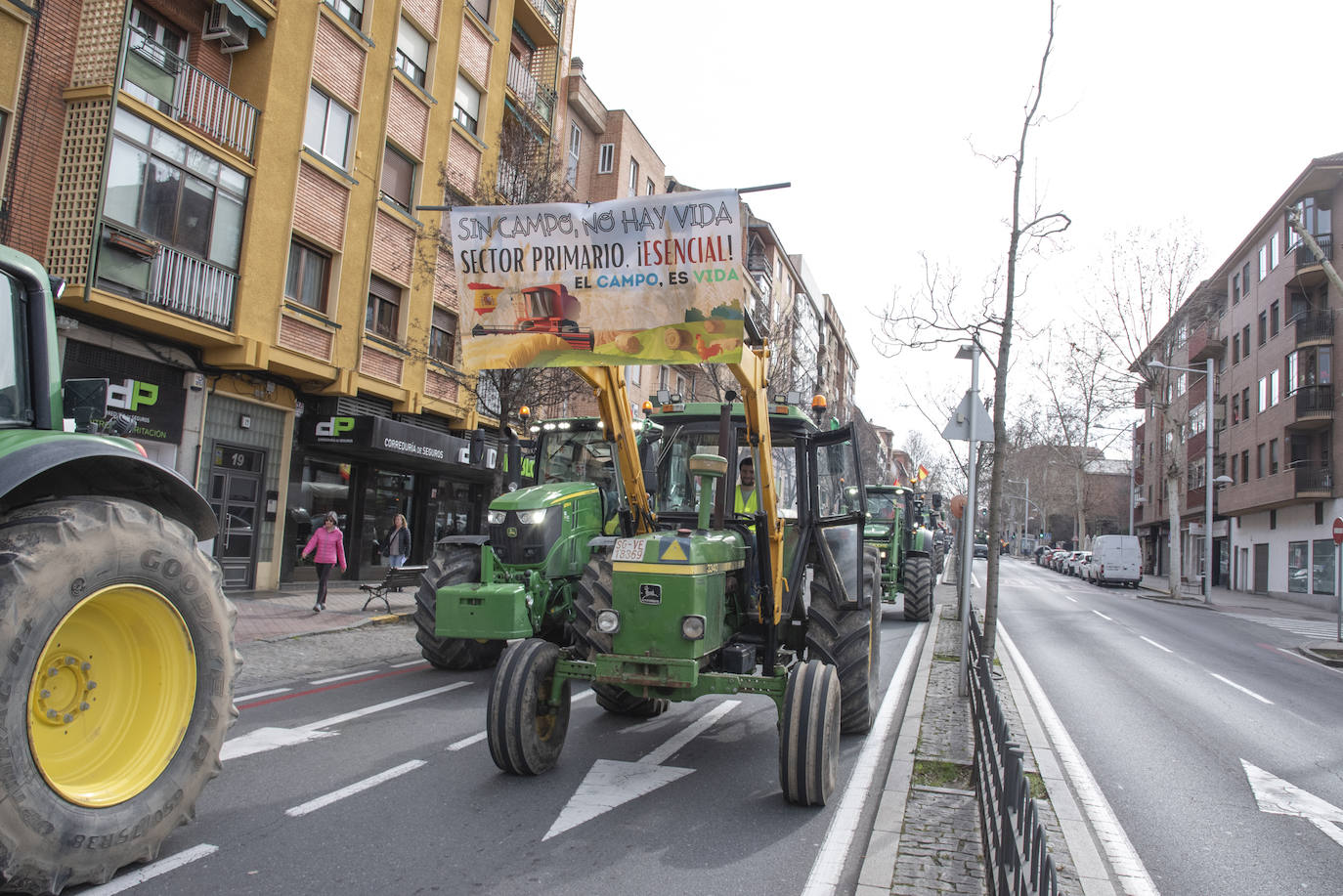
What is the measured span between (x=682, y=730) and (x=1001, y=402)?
16.7 feet

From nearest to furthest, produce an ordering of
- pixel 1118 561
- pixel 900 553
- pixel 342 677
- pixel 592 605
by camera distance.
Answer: pixel 592 605
pixel 342 677
pixel 900 553
pixel 1118 561

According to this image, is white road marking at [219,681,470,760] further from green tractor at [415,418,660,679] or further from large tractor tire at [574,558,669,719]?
large tractor tire at [574,558,669,719]

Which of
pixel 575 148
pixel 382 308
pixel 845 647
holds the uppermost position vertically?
pixel 575 148

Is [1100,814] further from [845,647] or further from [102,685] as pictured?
[102,685]

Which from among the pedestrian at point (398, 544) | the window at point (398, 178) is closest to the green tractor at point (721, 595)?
the pedestrian at point (398, 544)

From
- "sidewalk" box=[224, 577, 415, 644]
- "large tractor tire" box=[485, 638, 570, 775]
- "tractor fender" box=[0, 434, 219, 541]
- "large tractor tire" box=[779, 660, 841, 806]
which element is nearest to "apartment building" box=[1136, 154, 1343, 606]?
"sidewalk" box=[224, 577, 415, 644]

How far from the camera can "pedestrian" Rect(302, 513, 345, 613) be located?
13414mm

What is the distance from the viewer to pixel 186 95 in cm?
1367

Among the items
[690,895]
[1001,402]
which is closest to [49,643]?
[690,895]

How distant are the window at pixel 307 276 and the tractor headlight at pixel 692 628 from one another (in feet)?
43.8

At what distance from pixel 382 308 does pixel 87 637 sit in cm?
1606

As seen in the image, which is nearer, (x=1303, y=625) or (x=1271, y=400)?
(x=1303, y=625)

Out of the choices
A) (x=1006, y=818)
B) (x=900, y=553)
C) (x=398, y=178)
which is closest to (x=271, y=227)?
(x=398, y=178)

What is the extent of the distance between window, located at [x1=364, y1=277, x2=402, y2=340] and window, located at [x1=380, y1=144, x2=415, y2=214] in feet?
6.07
